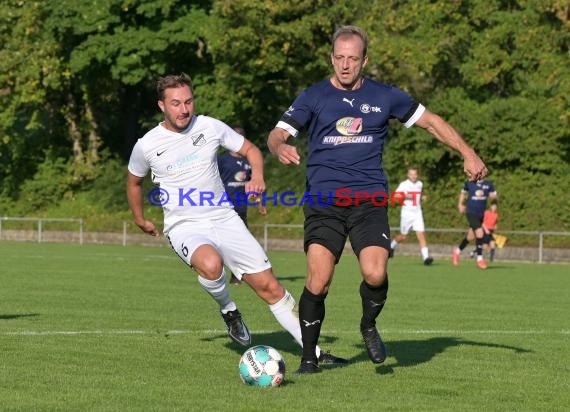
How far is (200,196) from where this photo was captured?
1025 centimetres

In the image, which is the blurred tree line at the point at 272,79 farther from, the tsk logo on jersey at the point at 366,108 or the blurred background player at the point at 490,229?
the tsk logo on jersey at the point at 366,108

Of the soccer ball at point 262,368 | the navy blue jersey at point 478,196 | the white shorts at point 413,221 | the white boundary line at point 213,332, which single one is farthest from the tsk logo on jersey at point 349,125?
the white shorts at point 413,221

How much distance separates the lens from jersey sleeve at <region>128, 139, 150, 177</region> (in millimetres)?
10297

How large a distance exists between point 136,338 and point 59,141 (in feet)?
142

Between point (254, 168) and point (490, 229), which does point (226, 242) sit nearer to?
point (254, 168)

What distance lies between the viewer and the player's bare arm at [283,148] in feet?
27.4

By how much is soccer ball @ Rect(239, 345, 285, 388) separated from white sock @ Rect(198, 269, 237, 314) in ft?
6.19

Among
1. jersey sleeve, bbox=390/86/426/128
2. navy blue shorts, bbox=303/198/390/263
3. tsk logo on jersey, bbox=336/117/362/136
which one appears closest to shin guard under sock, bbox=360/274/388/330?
navy blue shorts, bbox=303/198/390/263

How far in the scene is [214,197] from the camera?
33.7 ft

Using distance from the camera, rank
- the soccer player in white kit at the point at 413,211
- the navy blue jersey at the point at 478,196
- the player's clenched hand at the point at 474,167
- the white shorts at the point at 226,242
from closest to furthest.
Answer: the player's clenched hand at the point at 474,167
the white shorts at the point at 226,242
the navy blue jersey at the point at 478,196
the soccer player in white kit at the point at 413,211

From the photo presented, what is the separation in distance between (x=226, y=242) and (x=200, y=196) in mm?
441

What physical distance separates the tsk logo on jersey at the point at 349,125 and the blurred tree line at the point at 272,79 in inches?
1114

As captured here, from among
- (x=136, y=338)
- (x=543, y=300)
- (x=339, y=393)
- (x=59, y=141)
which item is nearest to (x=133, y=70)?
(x=59, y=141)

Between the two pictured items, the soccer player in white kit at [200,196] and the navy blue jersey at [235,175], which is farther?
the navy blue jersey at [235,175]
